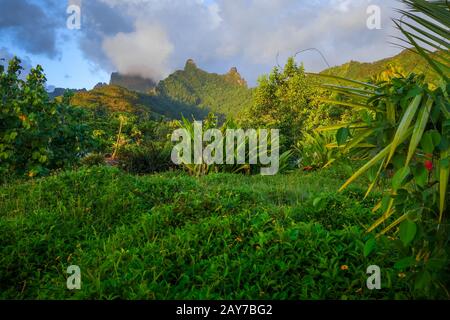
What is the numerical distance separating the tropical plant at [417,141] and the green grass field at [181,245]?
26 cm

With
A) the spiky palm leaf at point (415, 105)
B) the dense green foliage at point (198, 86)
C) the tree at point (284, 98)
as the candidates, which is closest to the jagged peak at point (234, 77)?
the dense green foliage at point (198, 86)

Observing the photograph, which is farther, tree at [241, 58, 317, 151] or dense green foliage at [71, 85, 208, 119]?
dense green foliage at [71, 85, 208, 119]

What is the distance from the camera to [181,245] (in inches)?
123

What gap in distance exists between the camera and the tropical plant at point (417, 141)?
1.66 meters

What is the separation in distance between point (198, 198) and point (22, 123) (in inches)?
143

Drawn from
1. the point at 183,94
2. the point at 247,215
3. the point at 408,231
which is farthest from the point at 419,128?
the point at 183,94

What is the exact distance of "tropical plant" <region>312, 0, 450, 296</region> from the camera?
5.43ft

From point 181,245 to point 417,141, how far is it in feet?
6.61

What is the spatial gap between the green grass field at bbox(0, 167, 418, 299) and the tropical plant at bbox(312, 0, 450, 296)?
10.1 inches

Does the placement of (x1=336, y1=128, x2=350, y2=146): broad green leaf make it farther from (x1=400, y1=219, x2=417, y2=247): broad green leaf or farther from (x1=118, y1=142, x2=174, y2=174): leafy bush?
(x1=118, y1=142, x2=174, y2=174): leafy bush

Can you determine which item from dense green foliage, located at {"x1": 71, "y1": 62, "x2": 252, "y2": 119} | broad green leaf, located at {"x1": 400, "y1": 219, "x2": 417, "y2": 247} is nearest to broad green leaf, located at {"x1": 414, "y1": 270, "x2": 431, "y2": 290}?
broad green leaf, located at {"x1": 400, "y1": 219, "x2": 417, "y2": 247}
